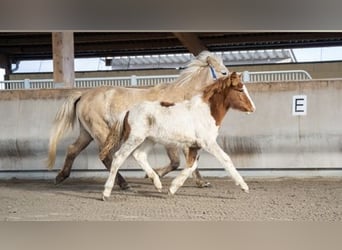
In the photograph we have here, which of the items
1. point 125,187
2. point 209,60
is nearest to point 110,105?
point 125,187

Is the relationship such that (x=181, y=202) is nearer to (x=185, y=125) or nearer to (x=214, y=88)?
(x=185, y=125)

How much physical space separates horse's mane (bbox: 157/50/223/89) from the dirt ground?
0.42 m

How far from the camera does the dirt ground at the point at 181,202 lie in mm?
1635

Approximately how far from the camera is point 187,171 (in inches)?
72.5

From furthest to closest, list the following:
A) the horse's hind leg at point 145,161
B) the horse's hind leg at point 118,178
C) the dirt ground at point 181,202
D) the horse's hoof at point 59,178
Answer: the horse's hoof at point 59,178 → the horse's hind leg at point 118,178 → the horse's hind leg at point 145,161 → the dirt ground at point 181,202

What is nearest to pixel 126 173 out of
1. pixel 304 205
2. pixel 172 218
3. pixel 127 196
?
pixel 127 196

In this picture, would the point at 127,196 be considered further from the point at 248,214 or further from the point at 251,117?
the point at 251,117

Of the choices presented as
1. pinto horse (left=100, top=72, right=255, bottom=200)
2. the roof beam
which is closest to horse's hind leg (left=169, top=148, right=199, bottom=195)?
pinto horse (left=100, top=72, right=255, bottom=200)

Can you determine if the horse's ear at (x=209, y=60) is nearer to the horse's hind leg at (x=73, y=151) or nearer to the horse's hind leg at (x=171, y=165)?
the horse's hind leg at (x=171, y=165)

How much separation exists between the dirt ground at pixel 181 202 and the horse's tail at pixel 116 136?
0.18m

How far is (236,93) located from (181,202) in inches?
18.6

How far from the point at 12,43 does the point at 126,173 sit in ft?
2.57

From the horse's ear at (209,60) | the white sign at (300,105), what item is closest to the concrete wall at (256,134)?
the white sign at (300,105)

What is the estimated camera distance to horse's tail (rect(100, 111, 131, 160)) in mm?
1820
